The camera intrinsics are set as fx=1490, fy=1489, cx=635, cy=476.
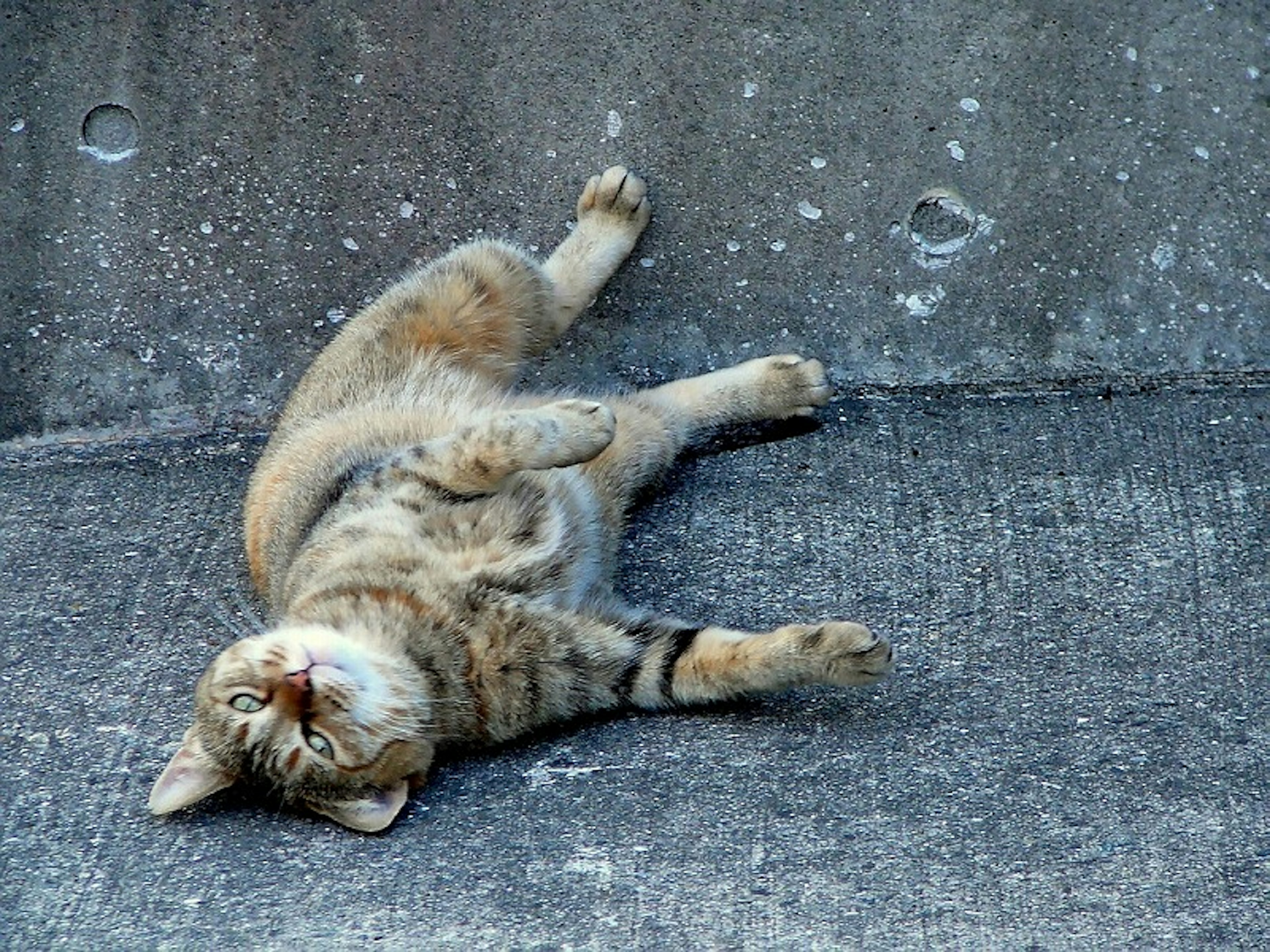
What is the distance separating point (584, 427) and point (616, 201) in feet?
3.52

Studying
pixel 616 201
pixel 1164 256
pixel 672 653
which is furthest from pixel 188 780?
pixel 1164 256

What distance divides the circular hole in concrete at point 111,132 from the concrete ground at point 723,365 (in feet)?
0.04

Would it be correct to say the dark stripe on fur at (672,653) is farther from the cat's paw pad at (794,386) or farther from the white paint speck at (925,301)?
the white paint speck at (925,301)

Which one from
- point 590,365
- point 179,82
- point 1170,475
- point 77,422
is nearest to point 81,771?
point 77,422

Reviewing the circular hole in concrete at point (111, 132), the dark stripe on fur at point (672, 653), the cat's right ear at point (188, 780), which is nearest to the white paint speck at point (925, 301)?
the dark stripe on fur at point (672, 653)

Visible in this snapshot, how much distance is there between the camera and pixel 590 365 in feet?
15.0

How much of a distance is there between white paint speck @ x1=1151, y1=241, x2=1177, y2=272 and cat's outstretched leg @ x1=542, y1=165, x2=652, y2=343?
1476mm

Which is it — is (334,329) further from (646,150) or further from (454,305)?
(646,150)

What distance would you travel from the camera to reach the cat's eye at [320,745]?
3236mm

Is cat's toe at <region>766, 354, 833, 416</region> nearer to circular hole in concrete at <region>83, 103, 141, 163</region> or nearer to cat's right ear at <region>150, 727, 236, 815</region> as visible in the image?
cat's right ear at <region>150, 727, 236, 815</region>

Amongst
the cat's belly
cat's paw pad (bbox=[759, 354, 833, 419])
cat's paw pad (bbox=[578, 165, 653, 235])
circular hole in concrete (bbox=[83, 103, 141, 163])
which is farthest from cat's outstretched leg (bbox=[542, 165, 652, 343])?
circular hole in concrete (bbox=[83, 103, 141, 163])

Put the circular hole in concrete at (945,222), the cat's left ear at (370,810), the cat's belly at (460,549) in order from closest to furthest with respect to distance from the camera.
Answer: the cat's left ear at (370,810) → the cat's belly at (460,549) → the circular hole in concrete at (945,222)

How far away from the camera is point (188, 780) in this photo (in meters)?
3.23

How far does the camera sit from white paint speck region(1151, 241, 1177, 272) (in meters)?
4.24
